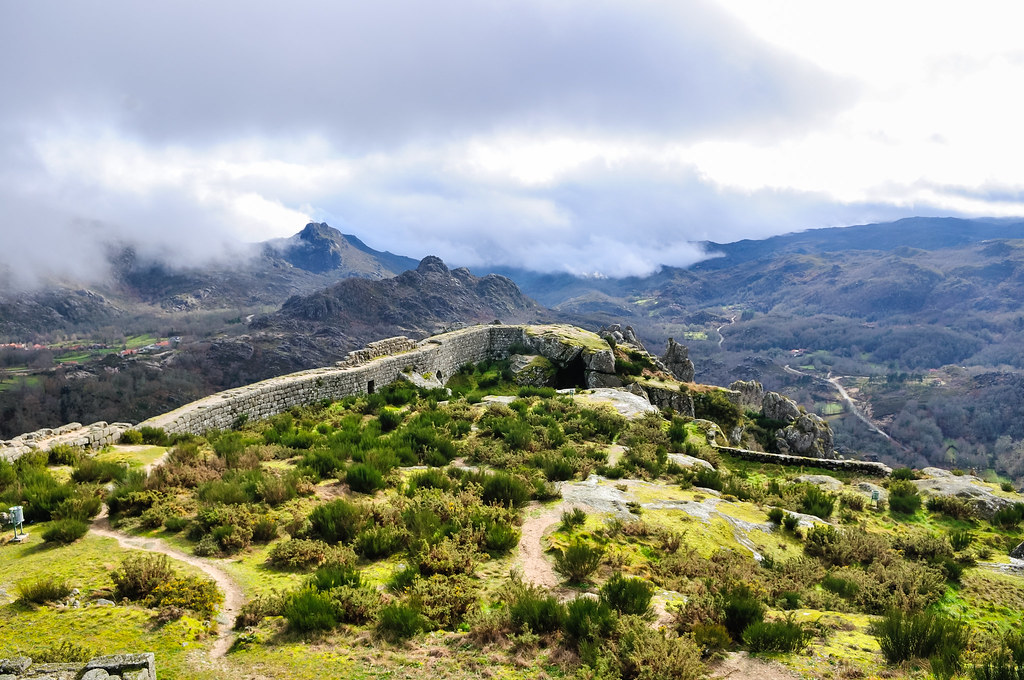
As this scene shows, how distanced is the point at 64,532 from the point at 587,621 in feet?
25.5

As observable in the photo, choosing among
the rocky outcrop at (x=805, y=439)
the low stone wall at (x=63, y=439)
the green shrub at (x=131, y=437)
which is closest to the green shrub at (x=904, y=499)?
the rocky outcrop at (x=805, y=439)

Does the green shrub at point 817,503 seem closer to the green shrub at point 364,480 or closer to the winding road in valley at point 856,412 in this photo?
the green shrub at point 364,480

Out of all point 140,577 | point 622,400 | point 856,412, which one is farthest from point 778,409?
point 856,412

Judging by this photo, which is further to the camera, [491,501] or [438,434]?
[438,434]

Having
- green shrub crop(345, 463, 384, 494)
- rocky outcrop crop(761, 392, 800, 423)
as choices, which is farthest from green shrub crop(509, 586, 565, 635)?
rocky outcrop crop(761, 392, 800, 423)

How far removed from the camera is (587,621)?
5.93 meters

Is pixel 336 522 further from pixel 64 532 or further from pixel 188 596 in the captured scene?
pixel 64 532

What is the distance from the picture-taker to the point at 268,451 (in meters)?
12.9

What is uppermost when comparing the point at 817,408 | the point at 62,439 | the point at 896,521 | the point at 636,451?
the point at 62,439

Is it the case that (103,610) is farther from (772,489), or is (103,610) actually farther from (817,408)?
(817,408)

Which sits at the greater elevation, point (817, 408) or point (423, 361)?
point (423, 361)

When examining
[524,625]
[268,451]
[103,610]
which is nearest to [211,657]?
[103,610]

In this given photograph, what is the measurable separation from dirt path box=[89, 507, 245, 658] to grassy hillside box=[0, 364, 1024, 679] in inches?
1.6

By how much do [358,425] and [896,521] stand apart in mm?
14111
